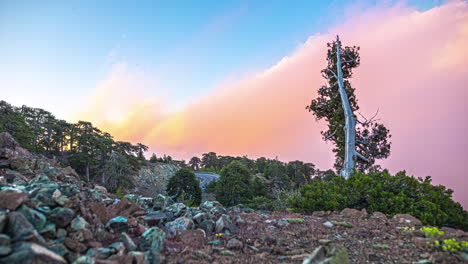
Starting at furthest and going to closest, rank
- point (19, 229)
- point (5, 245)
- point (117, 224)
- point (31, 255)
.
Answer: point (117, 224), point (19, 229), point (5, 245), point (31, 255)

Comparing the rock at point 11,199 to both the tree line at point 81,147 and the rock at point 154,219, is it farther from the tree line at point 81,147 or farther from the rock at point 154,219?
the tree line at point 81,147

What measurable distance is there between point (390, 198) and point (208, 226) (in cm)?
752

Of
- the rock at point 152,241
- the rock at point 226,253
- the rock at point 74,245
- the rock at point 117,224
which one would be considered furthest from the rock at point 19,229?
the rock at point 226,253

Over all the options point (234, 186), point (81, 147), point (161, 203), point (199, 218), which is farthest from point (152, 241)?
point (81, 147)

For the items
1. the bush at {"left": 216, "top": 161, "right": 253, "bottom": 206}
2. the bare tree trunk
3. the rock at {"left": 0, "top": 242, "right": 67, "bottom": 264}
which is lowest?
the rock at {"left": 0, "top": 242, "right": 67, "bottom": 264}

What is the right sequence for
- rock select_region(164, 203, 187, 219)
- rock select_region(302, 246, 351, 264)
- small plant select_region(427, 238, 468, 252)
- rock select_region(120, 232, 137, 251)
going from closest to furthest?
rock select_region(302, 246, 351, 264) → small plant select_region(427, 238, 468, 252) → rock select_region(120, 232, 137, 251) → rock select_region(164, 203, 187, 219)

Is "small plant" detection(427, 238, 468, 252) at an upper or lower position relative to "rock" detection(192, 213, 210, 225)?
upper

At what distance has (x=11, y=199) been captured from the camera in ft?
12.0

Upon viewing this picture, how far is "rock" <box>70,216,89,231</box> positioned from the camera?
3.88 metres

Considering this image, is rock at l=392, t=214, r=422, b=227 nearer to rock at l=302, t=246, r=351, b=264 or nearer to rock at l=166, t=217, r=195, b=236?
rock at l=302, t=246, r=351, b=264

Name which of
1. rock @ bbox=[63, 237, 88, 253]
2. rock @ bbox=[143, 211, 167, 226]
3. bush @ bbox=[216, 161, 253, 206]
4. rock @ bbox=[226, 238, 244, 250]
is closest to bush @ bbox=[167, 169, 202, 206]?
bush @ bbox=[216, 161, 253, 206]

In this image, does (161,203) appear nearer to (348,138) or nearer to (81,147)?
(348,138)

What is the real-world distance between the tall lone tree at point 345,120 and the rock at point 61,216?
52.3 feet

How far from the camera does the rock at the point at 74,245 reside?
3.47m
